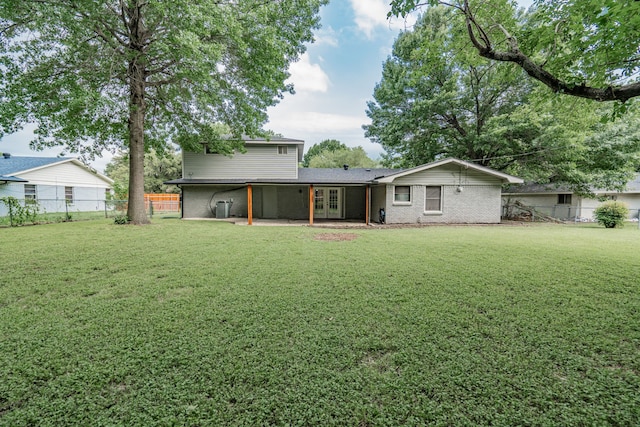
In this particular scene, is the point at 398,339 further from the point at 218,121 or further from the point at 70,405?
the point at 218,121

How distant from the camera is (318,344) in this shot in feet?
7.89

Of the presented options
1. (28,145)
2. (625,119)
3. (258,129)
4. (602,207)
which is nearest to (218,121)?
(258,129)

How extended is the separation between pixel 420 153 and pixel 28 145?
66.9 feet

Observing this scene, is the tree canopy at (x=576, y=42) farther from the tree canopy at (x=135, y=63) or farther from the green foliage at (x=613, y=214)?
the green foliage at (x=613, y=214)

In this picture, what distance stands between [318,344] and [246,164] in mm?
13729

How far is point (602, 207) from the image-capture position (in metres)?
12.3

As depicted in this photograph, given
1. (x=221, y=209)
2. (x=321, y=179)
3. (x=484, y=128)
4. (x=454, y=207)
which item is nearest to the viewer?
(x=454, y=207)

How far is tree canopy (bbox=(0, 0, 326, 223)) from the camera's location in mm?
7832

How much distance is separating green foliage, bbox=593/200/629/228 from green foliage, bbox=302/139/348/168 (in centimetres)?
4288

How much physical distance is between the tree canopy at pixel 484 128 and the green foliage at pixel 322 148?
1318 inches

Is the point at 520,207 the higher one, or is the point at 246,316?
the point at 520,207

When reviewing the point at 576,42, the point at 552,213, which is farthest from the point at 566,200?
the point at 576,42

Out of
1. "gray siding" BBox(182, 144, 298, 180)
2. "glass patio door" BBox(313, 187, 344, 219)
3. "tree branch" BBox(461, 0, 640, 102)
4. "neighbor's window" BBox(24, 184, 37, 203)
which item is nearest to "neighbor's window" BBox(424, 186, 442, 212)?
"glass patio door" BBox(313, 187, 344, 219)

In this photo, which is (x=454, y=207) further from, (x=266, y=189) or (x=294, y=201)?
(x=266, y=189)
